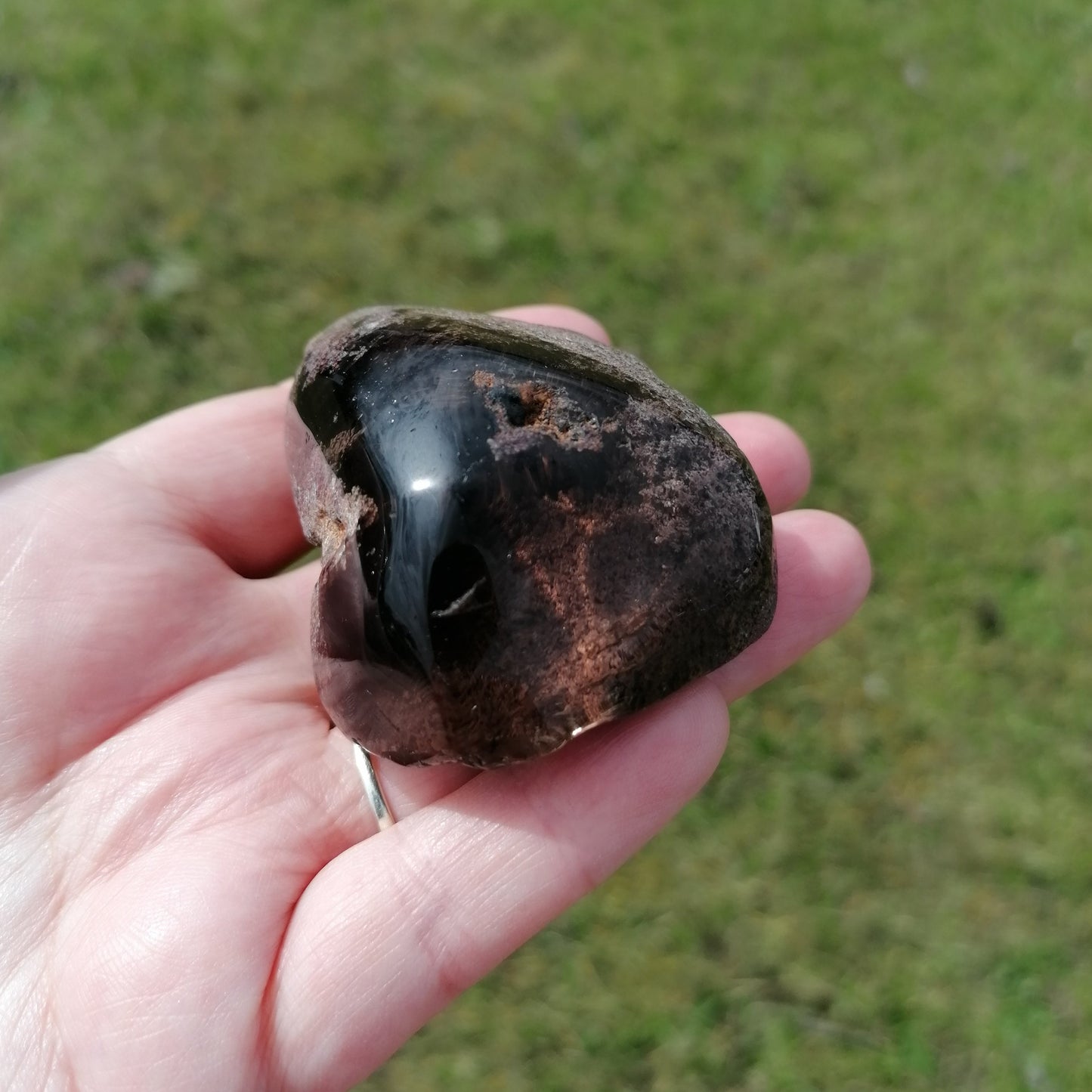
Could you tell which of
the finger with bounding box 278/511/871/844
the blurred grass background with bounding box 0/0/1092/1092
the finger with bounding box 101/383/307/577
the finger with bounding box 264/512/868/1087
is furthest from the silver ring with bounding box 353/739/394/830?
→ the blurred grass background with bounding box 0/0/1092/1092

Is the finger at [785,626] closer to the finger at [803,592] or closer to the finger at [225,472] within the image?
the finger at [803,592]

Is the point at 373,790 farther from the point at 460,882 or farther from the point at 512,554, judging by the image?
the point at 512,554

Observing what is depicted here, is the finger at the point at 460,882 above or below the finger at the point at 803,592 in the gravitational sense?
below

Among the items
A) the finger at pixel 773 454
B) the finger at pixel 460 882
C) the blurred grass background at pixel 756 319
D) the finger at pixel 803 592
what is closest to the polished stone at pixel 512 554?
the finger at pixel 460 882

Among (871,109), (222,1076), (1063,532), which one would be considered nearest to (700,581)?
(222,1076)

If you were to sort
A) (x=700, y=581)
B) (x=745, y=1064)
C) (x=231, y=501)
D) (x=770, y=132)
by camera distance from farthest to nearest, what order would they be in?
(x=770, y=132), (x=745, y=1064), (x=231, y=501), (x=700, y=581)

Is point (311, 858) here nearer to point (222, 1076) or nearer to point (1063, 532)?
point (222, 1076)

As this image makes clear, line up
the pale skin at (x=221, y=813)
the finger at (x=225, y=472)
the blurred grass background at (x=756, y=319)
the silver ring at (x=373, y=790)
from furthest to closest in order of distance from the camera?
the blurred grass background at (x=756, y=319) < the finger at (x=225, y=472) < the silver ring at (x=373, y=790) < the pale skin at (x=221, y=813)

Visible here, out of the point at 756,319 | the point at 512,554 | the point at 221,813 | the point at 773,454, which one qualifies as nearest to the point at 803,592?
the point at 773,454
